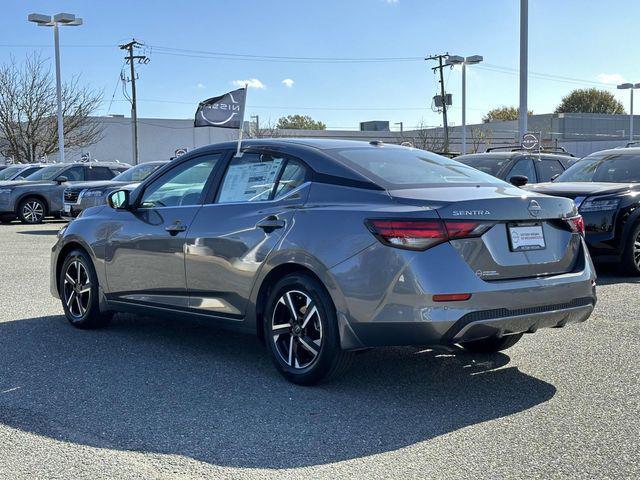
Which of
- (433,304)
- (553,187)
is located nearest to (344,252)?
(433,304)

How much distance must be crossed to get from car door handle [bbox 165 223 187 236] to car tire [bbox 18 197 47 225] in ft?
52.4

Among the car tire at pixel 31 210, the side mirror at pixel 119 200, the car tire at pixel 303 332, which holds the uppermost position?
the side mirror at pixel 119 200

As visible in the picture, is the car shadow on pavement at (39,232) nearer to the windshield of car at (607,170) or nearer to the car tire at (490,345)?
the windshield of car at (607,170)

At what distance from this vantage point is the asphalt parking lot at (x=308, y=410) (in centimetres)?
389

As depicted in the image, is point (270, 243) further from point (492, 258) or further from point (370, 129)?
point (370, 129)

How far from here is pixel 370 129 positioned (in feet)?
251

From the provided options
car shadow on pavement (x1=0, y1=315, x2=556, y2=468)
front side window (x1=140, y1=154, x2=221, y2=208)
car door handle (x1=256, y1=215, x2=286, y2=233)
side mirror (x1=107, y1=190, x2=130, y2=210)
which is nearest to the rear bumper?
car shadow on pavement (x1=0, y1=315, x2=556, y2=468)

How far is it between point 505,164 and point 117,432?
9.98 metres

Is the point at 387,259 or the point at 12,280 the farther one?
the point at 12,280

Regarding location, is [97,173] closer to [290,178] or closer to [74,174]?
[74,174]

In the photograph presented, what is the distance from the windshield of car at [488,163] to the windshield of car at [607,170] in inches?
58.7

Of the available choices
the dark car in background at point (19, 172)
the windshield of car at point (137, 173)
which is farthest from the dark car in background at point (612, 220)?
the dark car in background at point (19, 172)

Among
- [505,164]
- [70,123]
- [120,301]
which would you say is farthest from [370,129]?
[120,301]

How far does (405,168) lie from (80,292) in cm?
329
